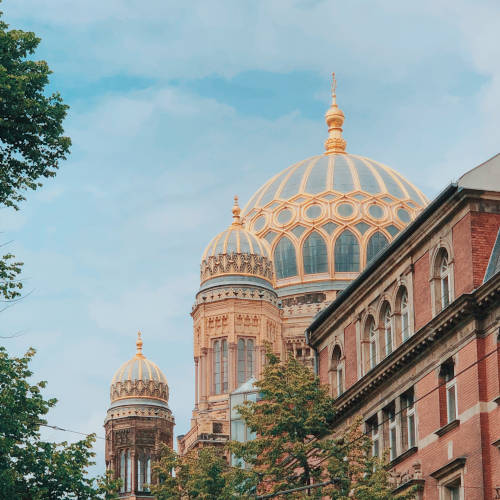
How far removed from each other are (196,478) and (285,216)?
204 ft

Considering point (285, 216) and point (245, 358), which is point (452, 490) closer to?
point (245, 358)

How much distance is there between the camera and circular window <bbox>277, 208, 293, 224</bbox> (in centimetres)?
11588

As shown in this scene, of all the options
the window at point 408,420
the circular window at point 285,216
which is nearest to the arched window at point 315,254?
the circular window at point 285,216

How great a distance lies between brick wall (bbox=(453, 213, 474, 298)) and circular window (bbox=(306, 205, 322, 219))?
67.8 meters

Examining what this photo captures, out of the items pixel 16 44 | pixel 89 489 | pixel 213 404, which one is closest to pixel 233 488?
pixel 89 489

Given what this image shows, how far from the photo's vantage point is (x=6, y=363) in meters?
40.0

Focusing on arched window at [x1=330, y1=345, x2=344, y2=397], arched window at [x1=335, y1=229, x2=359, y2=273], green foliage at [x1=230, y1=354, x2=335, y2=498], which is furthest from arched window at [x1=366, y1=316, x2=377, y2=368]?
arched window at [x1=335, y1=229, x2=359, y2=273]

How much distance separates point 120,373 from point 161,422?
4.41 m

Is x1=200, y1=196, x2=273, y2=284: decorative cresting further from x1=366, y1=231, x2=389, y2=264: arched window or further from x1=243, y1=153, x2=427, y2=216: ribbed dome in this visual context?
x1=243, y1=153, x2=427, y2=216: ribbed dome

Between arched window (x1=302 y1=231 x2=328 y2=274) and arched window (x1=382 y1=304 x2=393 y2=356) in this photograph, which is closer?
arched window (x1=382 y1=304 x2=393 y2=356)

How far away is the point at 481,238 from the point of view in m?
46.3

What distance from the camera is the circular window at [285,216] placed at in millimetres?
115875

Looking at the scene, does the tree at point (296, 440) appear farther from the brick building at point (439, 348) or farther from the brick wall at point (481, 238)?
the brick wall at point (481, 238)

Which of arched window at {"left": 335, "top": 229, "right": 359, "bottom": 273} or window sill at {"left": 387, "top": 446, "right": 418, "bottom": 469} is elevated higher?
arched window at {"left": 335, "top": 229, "right": 359, "bottom": 273}
